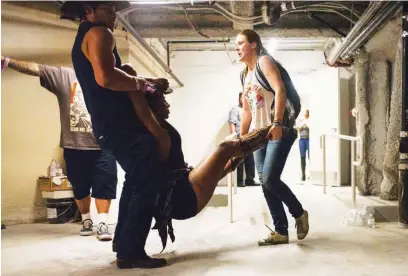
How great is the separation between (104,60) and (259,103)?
105 centimetres

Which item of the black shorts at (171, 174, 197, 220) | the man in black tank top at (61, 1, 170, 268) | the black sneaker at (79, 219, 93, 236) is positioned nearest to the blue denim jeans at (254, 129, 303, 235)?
the black shorts at (171, 174, 197, 220)

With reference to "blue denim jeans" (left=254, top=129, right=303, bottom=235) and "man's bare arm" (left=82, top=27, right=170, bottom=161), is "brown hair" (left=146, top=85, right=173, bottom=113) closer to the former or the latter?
"man's bare arm" (left=82, top=27, right=170, bottom=161)

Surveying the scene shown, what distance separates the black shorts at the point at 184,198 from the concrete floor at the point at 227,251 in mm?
278

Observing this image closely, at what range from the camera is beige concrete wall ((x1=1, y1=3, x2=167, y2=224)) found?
3600 millimetres

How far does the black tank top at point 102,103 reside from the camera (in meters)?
2.13

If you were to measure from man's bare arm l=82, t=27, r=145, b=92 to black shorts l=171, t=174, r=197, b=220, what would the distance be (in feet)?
1.92

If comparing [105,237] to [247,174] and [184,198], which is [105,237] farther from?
[247,174]

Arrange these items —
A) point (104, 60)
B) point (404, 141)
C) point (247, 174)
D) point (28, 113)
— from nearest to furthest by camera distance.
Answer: point (104, 60), point (404, 141), point (28, 113), point (247, 174)

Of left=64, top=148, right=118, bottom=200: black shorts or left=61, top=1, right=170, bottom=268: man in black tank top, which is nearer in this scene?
left=61, top=1, right=170, bottom=268: man in black tank top

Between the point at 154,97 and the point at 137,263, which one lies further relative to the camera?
the point at 154,97

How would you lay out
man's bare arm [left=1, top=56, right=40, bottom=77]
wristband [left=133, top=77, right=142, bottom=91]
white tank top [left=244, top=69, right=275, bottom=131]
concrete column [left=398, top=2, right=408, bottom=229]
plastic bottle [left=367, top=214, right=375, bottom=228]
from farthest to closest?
plastic bottle [left=367, top=214, right=375, bottom=228], concrete column [left=398, top=2, right=408, bottom=229], man's bare arm [left=1, top=56, right=40, bottom=77], white tank top [left=244, top=69, right=275, bottom=131], wristband [left=133, top=77, right=142, bottom=91]

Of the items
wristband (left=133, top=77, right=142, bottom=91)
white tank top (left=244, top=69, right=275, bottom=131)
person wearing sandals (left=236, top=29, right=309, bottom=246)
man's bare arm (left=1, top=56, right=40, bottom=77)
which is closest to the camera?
wristband (left=133, top=77, right=142, bottom=91)

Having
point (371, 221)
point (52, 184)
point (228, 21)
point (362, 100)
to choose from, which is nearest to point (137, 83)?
point (52, 184)

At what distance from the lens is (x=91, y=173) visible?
3.14m
